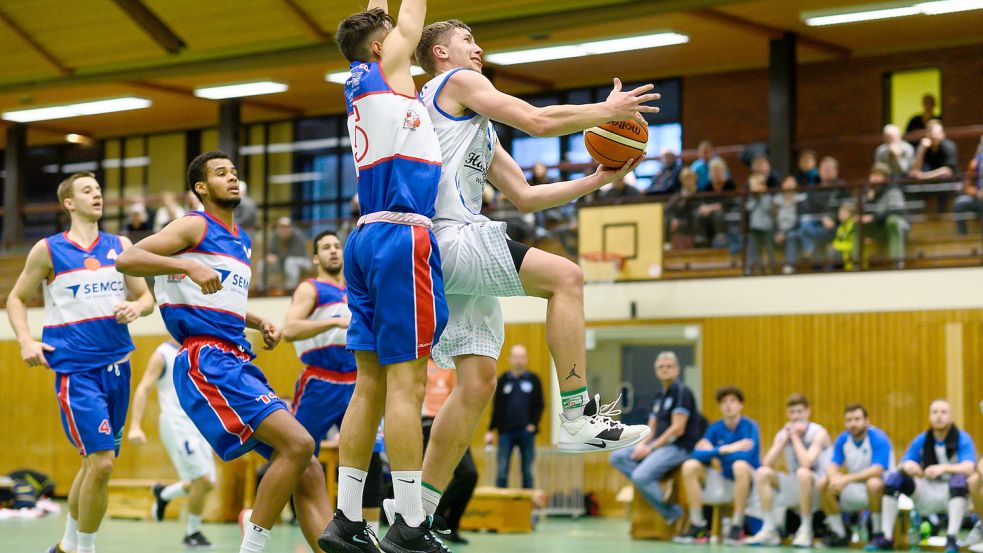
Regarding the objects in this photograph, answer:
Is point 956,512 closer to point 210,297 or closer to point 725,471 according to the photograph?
point 725,471

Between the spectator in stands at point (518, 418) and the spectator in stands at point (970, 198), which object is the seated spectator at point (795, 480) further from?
the spectator in stands at point (518, 418)

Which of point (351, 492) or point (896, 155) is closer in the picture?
point (351, 492)

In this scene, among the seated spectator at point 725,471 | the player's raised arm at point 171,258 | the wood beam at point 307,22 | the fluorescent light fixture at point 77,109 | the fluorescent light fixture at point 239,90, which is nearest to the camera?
the player's raised arm at point 171,258

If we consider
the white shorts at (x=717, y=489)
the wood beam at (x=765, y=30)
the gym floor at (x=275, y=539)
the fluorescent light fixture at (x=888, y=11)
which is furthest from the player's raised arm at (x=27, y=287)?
the fluorescent light fixture at (x=888, y=11)

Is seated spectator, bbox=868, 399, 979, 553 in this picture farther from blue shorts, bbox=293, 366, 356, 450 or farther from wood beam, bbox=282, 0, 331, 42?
wood beam, bbox=282, 0, 331, 42

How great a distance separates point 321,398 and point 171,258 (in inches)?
98.9

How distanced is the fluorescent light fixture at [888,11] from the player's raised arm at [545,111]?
1242cm

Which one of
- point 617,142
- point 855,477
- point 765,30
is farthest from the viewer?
point 765,30

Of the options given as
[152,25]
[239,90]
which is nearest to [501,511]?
[152,25]

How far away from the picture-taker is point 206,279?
5.84 metres

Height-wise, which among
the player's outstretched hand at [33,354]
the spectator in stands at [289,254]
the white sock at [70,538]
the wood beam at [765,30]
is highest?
the wood beam at [765,30]

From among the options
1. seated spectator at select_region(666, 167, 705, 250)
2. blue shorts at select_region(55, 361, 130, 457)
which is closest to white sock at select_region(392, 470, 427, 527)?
blue shorts at select_region(55, 361, 130, 457)

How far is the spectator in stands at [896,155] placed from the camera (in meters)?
14.6

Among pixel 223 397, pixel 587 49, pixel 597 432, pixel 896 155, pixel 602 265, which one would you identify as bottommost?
pixel 597 432
